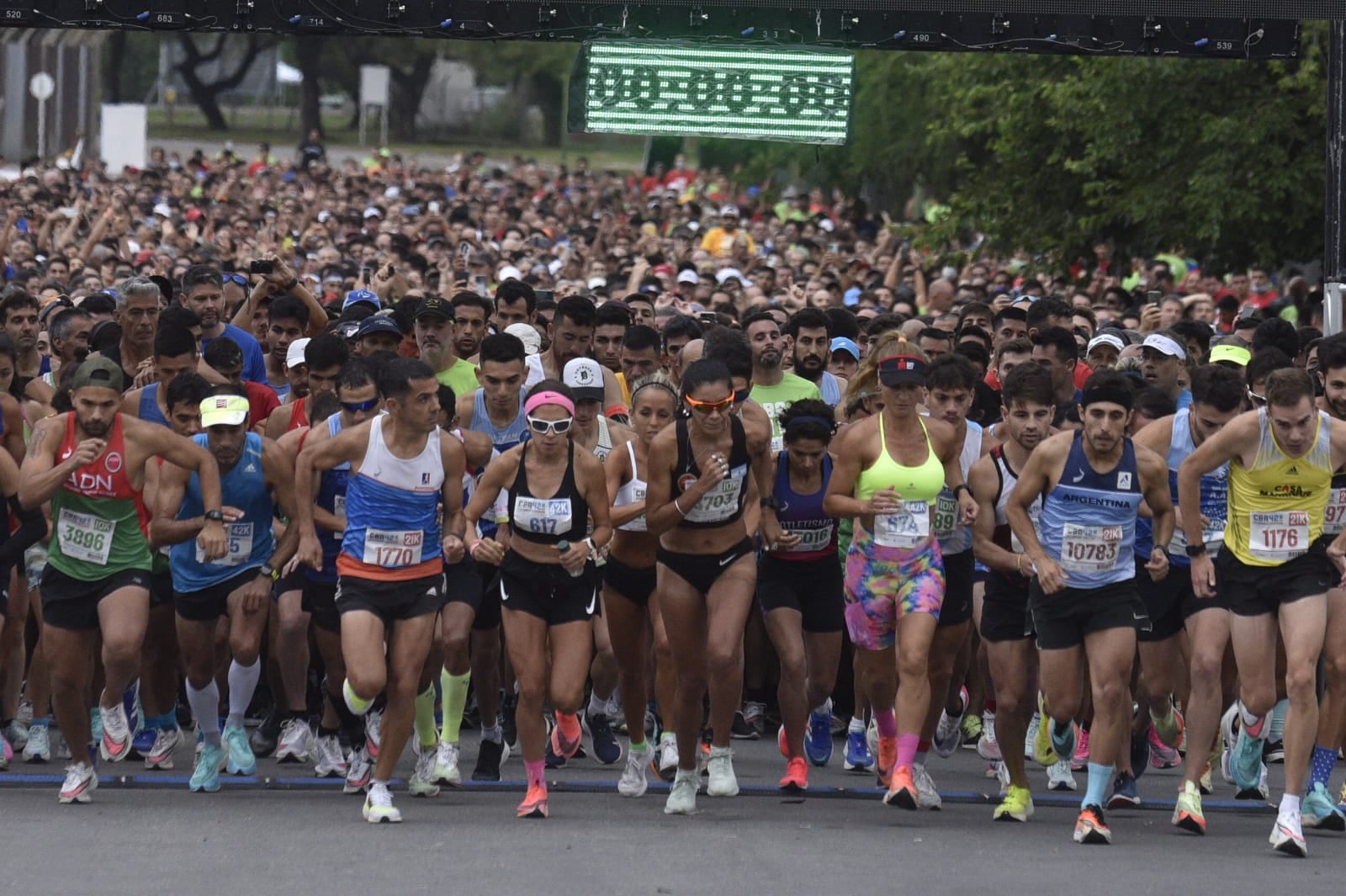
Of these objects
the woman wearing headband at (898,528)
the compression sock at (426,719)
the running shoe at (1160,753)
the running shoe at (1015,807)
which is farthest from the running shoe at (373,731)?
the running shoe at (1160,753)

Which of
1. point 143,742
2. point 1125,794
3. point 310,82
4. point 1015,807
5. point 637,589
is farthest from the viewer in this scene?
point 310,82

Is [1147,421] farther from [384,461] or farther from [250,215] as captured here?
[250,215]

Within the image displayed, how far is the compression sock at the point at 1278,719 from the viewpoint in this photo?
10.9 metres

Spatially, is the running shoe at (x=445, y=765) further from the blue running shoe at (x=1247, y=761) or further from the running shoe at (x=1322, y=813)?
the running shoe at (x=1322, y=813)

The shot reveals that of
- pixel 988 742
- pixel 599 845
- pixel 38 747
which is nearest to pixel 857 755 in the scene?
pixel 988 742

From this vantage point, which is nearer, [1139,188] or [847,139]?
[847,139]

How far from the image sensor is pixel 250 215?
32969 mm

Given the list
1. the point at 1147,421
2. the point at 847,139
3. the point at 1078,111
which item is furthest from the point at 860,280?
the point at 1147,421

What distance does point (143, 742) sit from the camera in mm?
10852

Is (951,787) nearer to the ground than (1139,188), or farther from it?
nearer to the ground

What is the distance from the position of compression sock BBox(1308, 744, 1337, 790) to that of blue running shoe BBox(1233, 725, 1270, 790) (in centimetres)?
28

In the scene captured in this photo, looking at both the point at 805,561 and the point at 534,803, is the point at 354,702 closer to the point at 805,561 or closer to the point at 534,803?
the point at 534,803

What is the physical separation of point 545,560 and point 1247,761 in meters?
3.32

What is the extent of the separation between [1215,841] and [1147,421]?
2333mm
